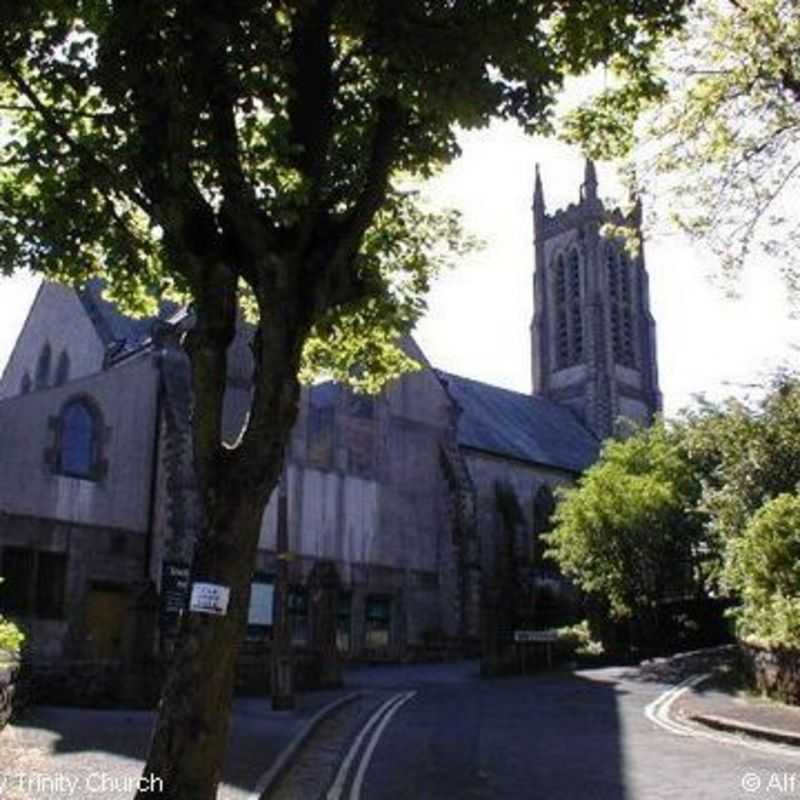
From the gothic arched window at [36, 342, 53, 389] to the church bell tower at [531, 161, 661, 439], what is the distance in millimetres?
34405

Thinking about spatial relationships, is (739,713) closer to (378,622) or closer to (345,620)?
(345,620)

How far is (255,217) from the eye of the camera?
10070mm

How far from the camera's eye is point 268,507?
3431 cm

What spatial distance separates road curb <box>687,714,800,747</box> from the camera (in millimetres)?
14203

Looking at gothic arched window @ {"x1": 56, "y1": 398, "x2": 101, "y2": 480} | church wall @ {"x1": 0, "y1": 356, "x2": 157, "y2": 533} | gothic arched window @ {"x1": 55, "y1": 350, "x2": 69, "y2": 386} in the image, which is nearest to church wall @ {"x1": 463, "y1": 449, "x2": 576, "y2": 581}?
gothic arched window @ {"x1": 55, "y1": 350, "x2": 69, "y2": 386}

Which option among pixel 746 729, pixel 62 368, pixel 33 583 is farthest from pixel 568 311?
pixel 746 729

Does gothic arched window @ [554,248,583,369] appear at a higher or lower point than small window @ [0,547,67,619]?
higher

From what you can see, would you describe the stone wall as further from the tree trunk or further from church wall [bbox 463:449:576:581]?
church wall [bbox 463:449:576:581]

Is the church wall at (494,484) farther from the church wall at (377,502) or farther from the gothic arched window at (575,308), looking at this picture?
the gothic arched window at (575,308)

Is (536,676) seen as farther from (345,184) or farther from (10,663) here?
(345,184)

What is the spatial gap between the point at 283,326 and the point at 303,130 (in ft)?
7.33

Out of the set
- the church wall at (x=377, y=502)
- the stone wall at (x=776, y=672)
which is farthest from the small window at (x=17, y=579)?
the stone wall at (x=776, y=672)

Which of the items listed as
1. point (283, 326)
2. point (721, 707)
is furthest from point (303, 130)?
point (721, 707)

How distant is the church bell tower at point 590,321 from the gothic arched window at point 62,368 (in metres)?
34.4
